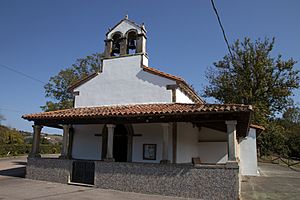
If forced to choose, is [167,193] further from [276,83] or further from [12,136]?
[12,136]

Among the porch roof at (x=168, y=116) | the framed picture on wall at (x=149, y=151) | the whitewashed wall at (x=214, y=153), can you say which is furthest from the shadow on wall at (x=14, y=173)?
the whitewashed wall at (x=214, y=153)

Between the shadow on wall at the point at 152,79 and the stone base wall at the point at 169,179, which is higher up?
the shadow on wall at the point at 152,79

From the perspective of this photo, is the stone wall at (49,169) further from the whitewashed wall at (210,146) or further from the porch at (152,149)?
the whitewashed wall at (210,146)

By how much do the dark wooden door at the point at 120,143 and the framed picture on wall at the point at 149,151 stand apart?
1075 mm

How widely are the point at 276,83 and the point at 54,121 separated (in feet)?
79.6

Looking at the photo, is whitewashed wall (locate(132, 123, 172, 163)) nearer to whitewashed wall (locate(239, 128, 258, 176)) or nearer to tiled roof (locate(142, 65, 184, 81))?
tiled roof (locate(142, 65, 184, 81))

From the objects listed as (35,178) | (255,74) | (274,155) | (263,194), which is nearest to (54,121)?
(35,178)

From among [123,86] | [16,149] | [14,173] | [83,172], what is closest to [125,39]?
[123,86]

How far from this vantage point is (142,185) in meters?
9.30

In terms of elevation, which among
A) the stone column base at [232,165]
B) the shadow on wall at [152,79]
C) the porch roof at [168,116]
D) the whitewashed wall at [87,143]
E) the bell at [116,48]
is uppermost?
the bell at [116,48]

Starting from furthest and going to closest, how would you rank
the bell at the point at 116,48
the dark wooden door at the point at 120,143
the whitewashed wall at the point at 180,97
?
the bell at the point at 116,48 → the dark wooden door at the point at 120,143 → the whitewashed wall at the point at 180,97

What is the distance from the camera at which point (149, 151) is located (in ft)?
37.3

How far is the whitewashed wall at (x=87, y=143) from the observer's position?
12.4 meters

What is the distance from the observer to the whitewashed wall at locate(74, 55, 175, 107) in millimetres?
12070
